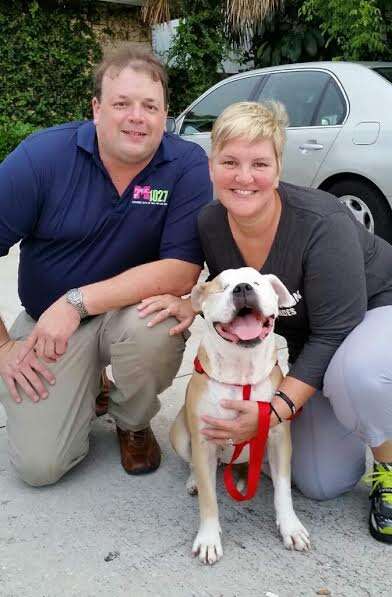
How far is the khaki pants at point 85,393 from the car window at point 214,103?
14.3 ft

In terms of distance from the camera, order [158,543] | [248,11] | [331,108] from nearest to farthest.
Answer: [158,543]
[331,108]
[248,11]

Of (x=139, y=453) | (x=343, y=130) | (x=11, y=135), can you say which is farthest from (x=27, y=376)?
(x=11, y=135)

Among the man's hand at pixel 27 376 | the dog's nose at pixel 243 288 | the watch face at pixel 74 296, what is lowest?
the man's hand at pixel 27 376

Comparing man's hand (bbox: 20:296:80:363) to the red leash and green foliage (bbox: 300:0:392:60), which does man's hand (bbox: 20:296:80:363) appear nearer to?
the red leash

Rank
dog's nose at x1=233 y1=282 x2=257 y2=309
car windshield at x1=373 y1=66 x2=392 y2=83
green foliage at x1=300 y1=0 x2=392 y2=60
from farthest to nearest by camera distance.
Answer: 1. green foliage at x1=300 y1=0 x2=392 y2=60
2. car windshield at x1=373 y1=66 x2=392 y2=83
3. dog's nose at x1=233 y1=282 x2=257 y2=309

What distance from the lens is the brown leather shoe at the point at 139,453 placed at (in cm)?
297

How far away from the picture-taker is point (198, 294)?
255 centimetres

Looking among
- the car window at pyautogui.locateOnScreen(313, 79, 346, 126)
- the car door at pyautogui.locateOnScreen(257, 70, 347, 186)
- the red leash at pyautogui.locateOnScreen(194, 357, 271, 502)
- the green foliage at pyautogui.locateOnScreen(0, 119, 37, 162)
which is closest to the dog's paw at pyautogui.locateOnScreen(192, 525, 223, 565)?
the red leash at pyautogui.locateOnScreen(194, 357, 271, 502)

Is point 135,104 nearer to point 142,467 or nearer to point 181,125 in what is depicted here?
point 142,467

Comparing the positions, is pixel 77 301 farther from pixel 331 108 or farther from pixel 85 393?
pixel 331 108

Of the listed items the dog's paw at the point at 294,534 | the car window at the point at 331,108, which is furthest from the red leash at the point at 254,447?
the car window at the point at 331,108

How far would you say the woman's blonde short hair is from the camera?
2.39 m

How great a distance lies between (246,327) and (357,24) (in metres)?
6.88

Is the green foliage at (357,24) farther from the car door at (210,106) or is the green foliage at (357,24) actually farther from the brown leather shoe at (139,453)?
the brown leather shoe at (139,453)
